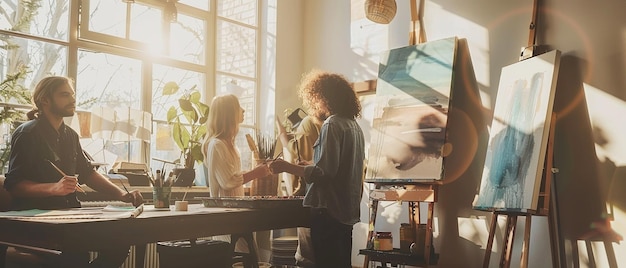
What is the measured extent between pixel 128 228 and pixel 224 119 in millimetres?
1335

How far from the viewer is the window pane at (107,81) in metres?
4.58

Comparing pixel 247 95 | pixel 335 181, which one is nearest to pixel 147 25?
pixel 247 95

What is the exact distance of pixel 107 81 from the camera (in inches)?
186

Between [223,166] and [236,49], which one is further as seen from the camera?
[236,49]

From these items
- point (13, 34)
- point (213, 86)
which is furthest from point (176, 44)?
point (13, 34)

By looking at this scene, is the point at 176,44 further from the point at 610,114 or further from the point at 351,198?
the point at 610,114

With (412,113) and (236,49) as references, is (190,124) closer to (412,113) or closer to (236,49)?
(236,49)

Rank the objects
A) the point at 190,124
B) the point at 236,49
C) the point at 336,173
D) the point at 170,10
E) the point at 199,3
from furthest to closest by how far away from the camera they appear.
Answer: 1. the point at 236,49
2. the point at 199,3
3. the point at 190,124
4. the point at 170,10
5. the point at 336,173

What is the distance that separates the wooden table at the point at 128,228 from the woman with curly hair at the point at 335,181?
0.23 m

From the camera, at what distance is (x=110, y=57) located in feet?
15.6

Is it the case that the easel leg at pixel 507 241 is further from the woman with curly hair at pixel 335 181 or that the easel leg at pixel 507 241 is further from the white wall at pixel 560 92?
the woman with curly hair at pixel 335 181

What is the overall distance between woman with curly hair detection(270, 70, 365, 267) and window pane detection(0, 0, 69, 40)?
2794 mm

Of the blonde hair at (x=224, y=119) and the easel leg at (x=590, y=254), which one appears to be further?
the easel leg at (x=590, y=254)

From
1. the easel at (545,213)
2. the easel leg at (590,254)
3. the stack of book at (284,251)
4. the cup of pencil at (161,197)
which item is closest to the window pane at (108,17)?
the stack of book at (284,251)
